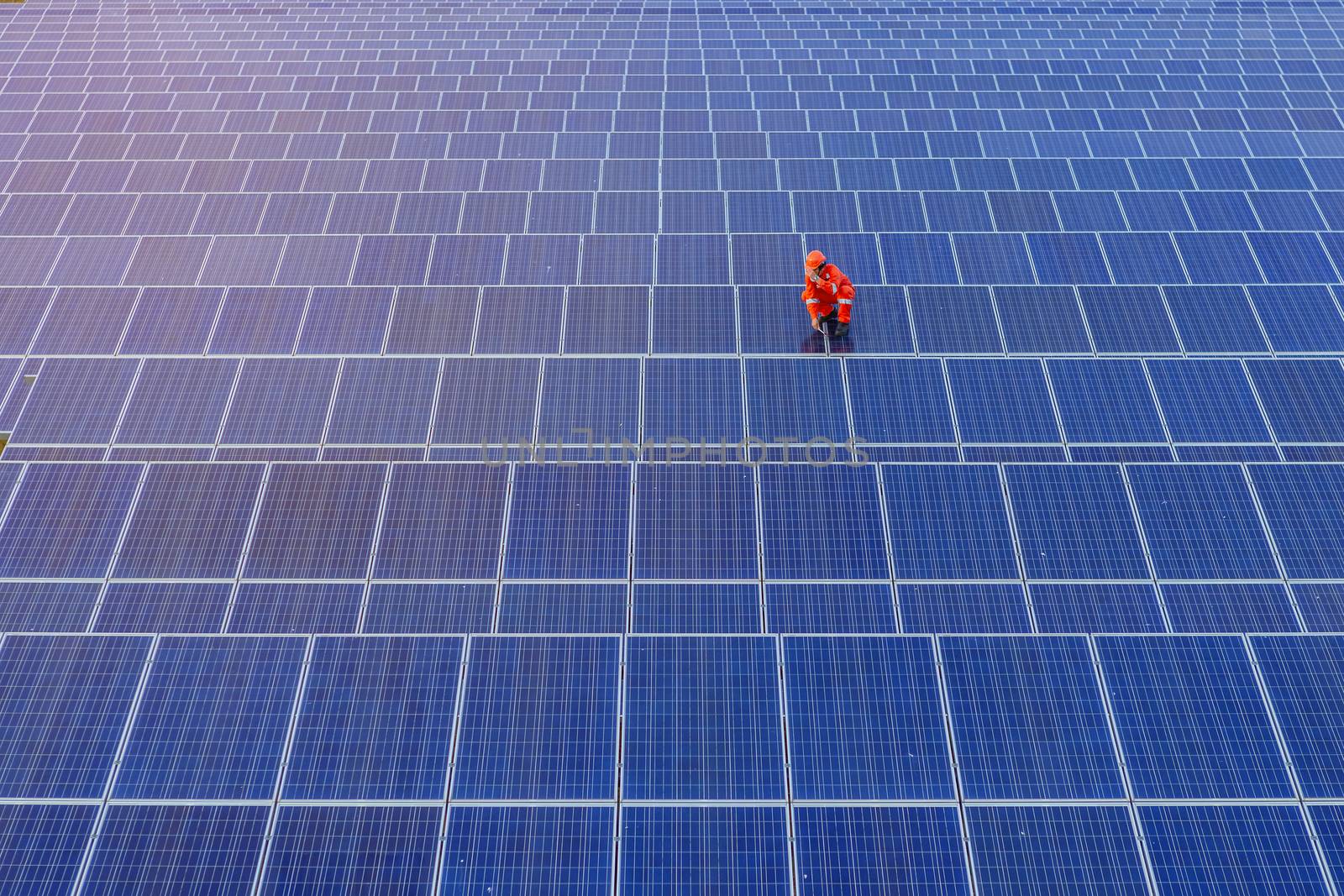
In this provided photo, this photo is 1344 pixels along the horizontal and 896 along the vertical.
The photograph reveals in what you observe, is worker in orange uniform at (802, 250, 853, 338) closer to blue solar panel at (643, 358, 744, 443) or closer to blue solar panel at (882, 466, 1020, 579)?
blue solar panel at (643, 358, 744, 443)

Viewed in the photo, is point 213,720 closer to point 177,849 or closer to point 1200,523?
point 177,849

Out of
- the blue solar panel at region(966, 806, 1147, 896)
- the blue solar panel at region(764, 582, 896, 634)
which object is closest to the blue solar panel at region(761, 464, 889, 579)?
the blue solar panel at region(764, 582, 896, 634)

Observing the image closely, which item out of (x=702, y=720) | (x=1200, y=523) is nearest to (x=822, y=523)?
(x=702, y=720)

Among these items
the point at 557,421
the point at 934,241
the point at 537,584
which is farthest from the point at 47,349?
the point at 934,241

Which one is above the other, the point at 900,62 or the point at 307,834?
the point at 900,62

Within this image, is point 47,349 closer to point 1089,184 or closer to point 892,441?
point 892,441
